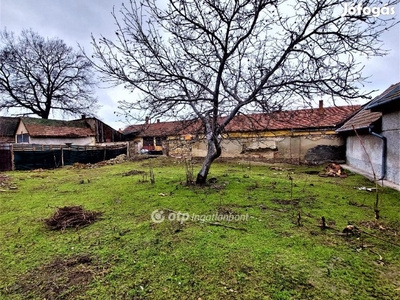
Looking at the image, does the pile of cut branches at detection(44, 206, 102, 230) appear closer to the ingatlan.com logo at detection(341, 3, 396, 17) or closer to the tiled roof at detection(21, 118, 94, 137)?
the ingatlan.com logo at detection(341, 3, 396, 17)

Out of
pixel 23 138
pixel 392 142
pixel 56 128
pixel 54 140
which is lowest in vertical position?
pixel 392 142

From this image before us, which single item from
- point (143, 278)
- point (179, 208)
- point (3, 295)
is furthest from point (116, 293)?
point (179, 208)

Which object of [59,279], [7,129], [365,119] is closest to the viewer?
[59,279]

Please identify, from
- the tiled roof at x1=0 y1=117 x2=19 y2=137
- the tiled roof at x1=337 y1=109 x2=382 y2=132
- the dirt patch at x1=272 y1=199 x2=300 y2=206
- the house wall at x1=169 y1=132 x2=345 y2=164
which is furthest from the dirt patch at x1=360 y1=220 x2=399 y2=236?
the tiled roof at x1=0 y1=117 x2=19 y2=137

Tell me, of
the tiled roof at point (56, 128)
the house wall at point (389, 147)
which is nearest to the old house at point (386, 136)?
the house wall at point (389, 147)

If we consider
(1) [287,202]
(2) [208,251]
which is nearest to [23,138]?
(1) [287,202]

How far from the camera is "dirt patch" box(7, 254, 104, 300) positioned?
2.03 m

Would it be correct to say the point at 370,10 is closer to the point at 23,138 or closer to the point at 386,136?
the point at 386,136

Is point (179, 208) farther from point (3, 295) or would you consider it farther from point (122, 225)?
point (3, 295)

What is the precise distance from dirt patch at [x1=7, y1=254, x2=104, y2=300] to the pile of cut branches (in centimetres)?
110

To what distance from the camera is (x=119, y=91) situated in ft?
18.8

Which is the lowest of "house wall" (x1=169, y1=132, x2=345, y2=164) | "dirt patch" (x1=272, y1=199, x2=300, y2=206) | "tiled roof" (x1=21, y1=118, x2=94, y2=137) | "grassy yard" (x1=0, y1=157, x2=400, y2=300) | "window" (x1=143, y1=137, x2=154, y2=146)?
"grassy yard" (x1=0, y1=157, x2=400, y2=300)

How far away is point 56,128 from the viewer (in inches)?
808

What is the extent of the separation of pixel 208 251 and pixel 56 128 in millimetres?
22588
